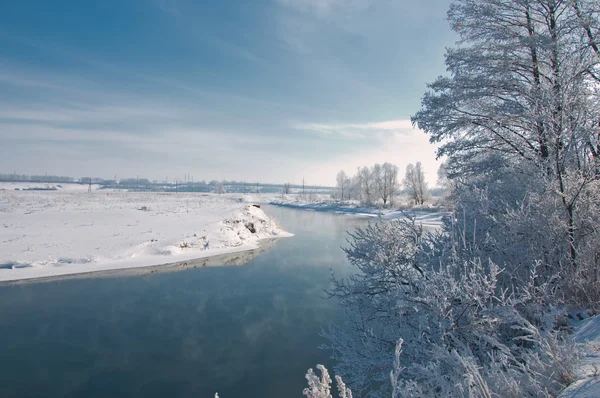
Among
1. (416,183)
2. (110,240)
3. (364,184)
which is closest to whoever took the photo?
(110,240)

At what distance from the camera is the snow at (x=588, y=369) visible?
1994mm

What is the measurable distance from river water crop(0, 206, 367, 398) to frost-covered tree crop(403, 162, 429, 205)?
49.8 m

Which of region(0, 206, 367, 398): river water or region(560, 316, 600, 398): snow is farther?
region(0, 206, 367, 398): river water

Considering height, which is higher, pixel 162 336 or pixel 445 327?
pixel 445 327

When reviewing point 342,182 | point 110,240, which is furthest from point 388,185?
point 110,240

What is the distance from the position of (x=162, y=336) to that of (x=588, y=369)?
26.4 ft

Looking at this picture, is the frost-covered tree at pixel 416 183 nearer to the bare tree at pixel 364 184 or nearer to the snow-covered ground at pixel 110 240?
the bare tree at pixel 364 184

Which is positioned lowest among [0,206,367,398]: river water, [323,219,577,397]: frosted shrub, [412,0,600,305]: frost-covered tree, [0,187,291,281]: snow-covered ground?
[0,206,367,398]: river water

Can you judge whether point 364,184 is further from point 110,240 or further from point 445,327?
point 445,327

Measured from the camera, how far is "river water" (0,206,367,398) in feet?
18.7

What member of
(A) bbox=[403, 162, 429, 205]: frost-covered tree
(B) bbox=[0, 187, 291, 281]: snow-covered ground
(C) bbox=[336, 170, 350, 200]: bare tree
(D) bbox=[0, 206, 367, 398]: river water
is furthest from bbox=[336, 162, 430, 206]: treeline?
(D) bbox=[0, 206, 367, 398]: river water

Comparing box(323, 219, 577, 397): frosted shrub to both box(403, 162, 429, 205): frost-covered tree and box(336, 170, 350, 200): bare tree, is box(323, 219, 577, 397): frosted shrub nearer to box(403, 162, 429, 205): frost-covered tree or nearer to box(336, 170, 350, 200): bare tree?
box(403, 162, 429, 205): frost-covered tree

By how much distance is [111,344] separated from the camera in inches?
274

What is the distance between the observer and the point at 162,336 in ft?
24.3
